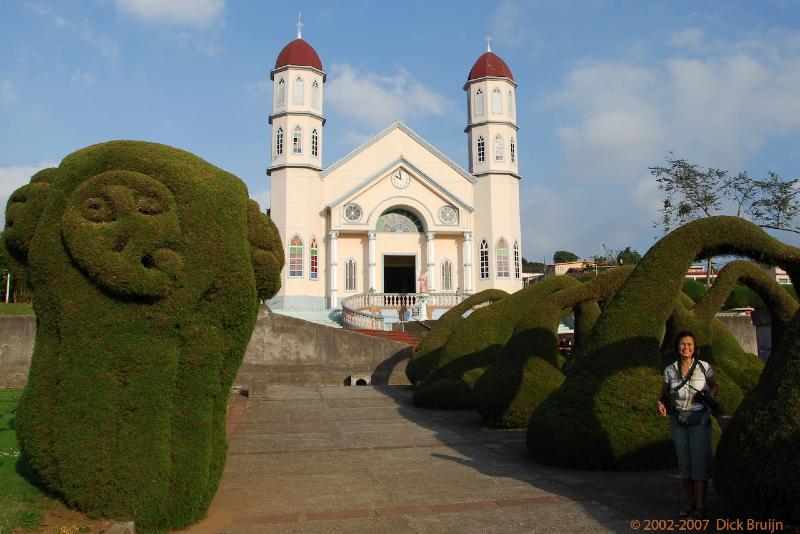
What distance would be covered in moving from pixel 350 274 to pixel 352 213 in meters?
3.09

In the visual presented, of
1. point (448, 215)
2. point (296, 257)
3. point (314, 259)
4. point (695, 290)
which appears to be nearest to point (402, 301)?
point (314, 259)

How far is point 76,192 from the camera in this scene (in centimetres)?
453

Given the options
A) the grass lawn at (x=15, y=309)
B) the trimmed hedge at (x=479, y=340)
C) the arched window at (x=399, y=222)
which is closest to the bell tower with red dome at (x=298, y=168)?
the arched window at (x=399, y=222)

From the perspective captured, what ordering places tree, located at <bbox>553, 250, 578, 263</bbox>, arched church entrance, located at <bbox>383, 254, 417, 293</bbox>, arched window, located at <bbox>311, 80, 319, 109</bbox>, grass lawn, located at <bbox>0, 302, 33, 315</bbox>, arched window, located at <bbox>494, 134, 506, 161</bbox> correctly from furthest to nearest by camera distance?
tree, located at <bbox>553, 250, 578, 263</bbox>, arched church entrance, located at <bbox>383, 254, 417, 293</bbox>, arched window, located at <bbox>494, 134, 506, 161</bbox>, arched window, located at <bbox>311, 80, 319, 109</bbox>, grass lawn, located at <bbox>0, 302, 33, 315</bbox>

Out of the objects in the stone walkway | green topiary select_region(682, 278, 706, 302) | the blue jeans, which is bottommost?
the stone walkway

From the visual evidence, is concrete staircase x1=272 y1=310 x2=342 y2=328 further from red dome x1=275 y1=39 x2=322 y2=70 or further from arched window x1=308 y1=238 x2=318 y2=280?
red dome x1=275 y1=39 x2=322 y2=70

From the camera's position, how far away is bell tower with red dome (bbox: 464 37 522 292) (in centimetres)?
3128

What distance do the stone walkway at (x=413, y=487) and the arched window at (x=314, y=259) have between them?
68.1 feet

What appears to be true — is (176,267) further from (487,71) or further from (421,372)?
(487,71)

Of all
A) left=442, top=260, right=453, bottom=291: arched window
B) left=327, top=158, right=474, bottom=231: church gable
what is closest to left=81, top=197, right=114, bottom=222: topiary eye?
left=327, top=158, right=474, bottom=231: church gable

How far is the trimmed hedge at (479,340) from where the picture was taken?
1127 centimetres

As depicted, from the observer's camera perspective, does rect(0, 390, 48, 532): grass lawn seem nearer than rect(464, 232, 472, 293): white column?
Yes

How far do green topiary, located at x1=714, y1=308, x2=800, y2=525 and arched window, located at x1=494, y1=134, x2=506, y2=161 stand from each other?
94.6ft

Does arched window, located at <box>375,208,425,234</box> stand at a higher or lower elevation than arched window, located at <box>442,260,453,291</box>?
higher
